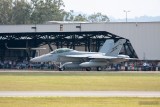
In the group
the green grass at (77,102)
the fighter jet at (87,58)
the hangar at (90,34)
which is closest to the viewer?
the green grass at (77,102)

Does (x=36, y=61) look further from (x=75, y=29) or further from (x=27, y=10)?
(x=27, y=10)

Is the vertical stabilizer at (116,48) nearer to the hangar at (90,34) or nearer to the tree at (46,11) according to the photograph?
the hangar at (90,34)

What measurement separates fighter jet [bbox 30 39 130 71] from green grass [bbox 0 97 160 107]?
4398 centimetres

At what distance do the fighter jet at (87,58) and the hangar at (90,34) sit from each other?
263 cm

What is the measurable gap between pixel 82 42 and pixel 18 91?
6082 cm

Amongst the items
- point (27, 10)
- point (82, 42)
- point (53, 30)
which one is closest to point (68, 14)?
point (27, 10)

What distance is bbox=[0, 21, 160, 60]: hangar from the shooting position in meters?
77.1

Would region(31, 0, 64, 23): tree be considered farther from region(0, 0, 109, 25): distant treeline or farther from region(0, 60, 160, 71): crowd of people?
region(0, 60, 160, 71): crowd of people

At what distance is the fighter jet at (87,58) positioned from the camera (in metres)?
74.1

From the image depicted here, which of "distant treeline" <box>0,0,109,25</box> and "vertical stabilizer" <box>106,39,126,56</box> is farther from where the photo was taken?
"distant treeline" <box>0,0,109,25</box>

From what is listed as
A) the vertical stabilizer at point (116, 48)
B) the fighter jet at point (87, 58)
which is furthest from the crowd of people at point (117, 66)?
the vertical stabilizer at point (116, 48)

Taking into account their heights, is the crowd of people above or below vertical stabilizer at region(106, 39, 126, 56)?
below

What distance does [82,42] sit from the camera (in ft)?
313

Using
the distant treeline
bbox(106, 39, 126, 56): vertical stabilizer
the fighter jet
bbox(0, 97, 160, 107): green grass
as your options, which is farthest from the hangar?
the distant treeline
